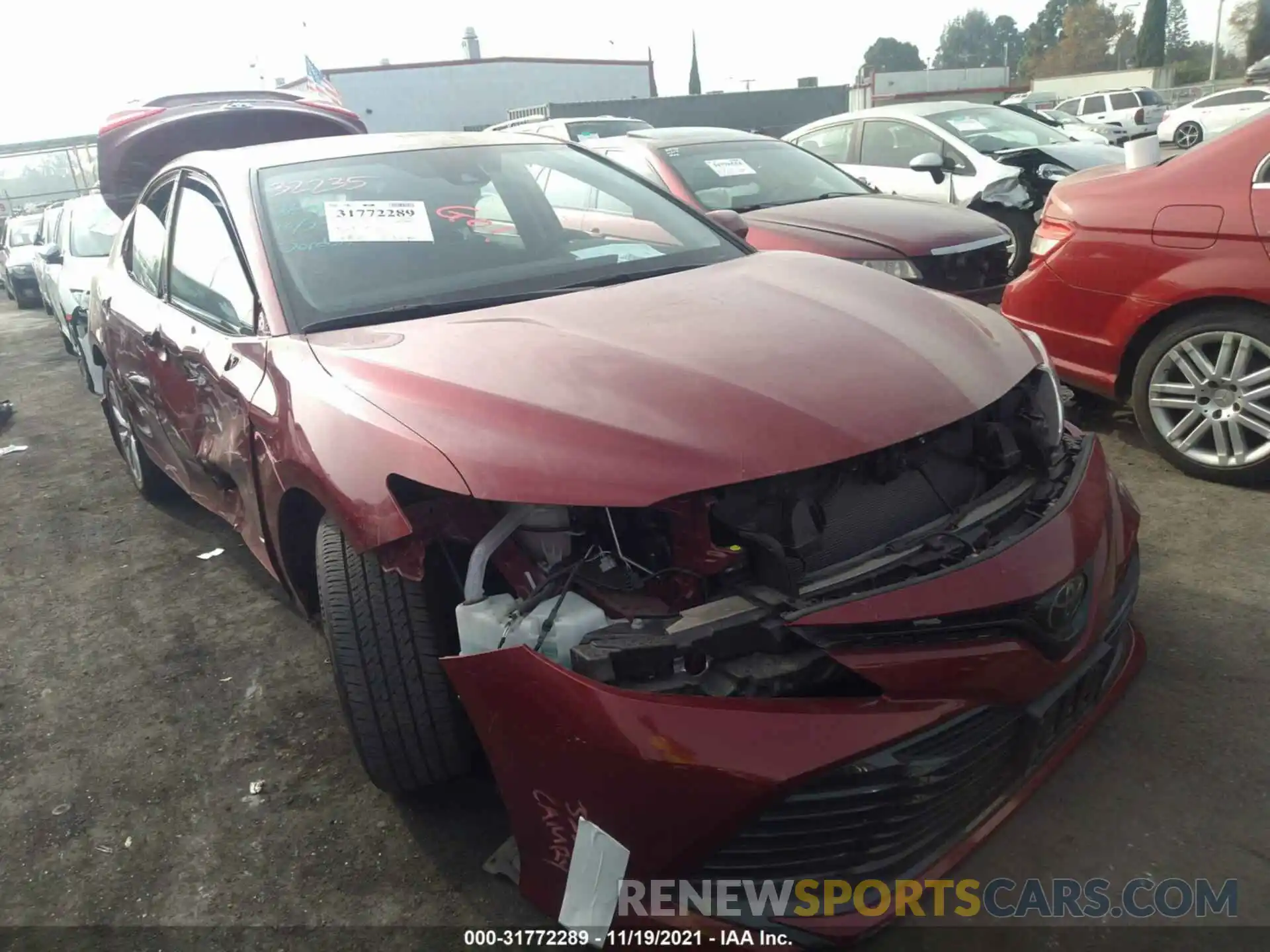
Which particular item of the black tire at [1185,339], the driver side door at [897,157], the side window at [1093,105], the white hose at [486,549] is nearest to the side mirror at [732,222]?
the black tire at [1185,339]

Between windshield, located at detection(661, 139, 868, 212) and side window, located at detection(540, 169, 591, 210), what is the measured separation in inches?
111

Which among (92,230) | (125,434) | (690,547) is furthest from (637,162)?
(92,230)

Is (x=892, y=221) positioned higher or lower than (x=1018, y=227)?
higher

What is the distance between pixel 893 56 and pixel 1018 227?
107486 mm

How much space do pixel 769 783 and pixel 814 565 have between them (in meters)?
0.45

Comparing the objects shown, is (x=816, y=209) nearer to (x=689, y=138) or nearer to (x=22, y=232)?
(x=689, y=138)

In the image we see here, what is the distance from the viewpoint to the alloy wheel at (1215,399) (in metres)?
3.51

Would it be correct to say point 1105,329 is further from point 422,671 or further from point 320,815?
point 320,815

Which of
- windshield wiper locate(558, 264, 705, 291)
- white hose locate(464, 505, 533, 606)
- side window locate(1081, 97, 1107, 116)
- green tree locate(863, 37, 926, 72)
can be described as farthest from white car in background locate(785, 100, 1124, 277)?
green tree locate(863, 37, 926, 72)

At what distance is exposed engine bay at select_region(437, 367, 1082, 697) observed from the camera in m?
1.69

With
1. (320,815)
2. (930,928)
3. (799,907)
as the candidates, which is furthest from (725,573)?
(320,815)

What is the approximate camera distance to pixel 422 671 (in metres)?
2.09

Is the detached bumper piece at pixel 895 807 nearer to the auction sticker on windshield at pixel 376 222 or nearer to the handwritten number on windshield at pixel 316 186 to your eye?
the auction sticker on windshield at pixel 376 222

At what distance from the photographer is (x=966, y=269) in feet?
17.5
